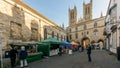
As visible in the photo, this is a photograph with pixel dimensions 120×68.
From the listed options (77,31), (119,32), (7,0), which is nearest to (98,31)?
(77,31)

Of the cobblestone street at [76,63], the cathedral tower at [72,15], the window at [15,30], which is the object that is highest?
the cathedral tower at [72,15]

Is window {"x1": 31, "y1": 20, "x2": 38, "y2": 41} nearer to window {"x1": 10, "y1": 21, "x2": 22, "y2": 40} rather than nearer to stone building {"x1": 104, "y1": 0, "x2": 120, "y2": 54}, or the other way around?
window {"x1": 10, "y1": 21, "x2": 22, "y2": 40}

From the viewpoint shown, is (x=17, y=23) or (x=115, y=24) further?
(x=115, y=24)

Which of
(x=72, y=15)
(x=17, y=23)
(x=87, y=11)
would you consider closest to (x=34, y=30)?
(x=17, y=23)

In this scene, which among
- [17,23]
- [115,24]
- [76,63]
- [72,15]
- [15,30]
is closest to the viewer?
[76,63]

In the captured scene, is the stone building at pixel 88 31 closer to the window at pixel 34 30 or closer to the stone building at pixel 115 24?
the stone building at pixel 115 24

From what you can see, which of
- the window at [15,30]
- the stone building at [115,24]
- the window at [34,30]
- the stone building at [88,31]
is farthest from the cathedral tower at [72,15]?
the window at [15,30]

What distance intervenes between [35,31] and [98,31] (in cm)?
4527

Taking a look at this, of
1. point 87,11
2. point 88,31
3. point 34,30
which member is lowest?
point 34,30

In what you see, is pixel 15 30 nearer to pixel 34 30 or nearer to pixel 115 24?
pixel 34 30

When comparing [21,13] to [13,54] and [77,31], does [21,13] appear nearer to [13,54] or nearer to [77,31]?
[13,54]

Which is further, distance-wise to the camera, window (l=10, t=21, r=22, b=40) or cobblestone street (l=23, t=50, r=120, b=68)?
window (l=10, t=21, r=22, b=40)

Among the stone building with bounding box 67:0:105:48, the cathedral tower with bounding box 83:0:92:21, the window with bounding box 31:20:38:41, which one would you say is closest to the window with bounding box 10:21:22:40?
the window with bounding box 31:20:38:41

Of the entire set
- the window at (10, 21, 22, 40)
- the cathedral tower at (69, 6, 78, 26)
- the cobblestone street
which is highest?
the cathedral tower at (69, 6, 78, 26)
